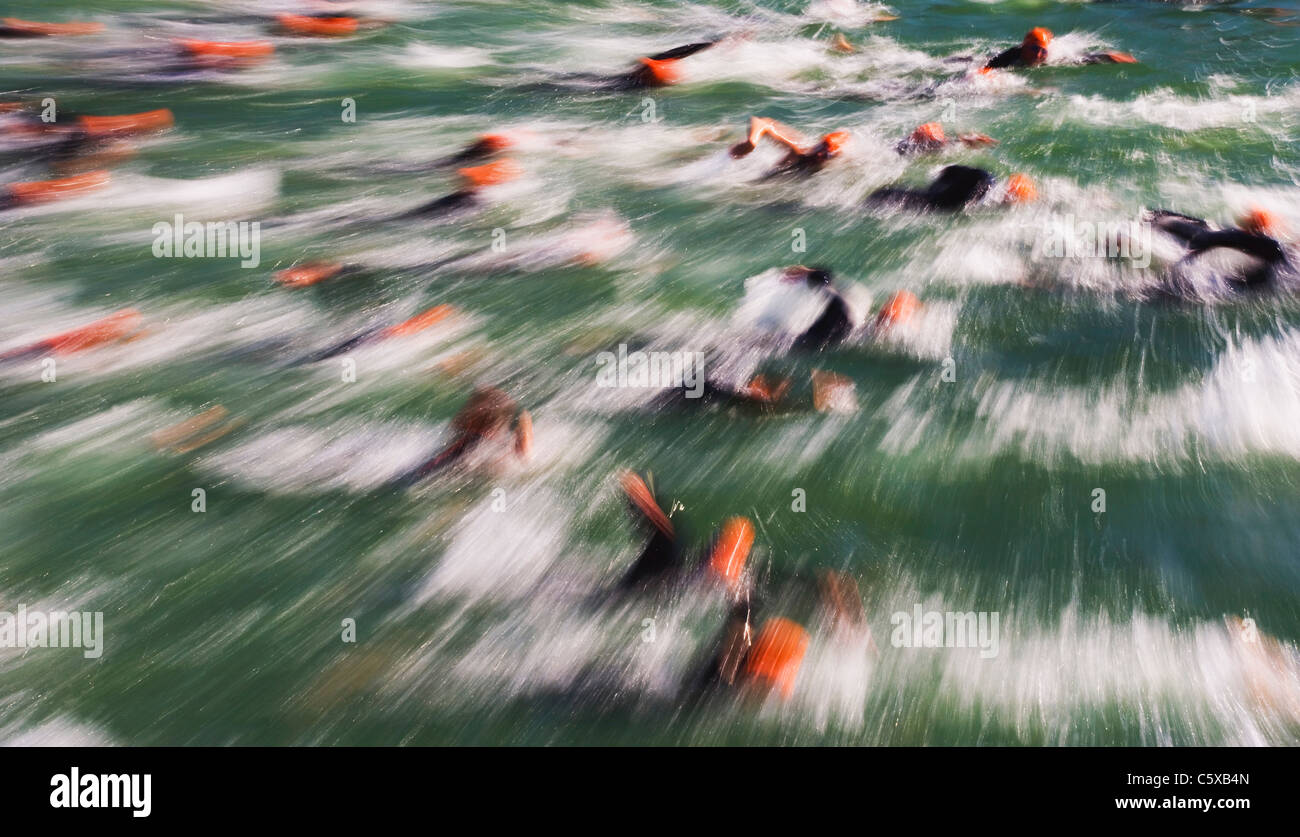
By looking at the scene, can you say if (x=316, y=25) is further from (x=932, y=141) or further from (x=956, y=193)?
(x=956, y=193)

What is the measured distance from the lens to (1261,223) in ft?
7.60

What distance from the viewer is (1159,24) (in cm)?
405

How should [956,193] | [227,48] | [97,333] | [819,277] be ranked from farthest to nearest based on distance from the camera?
[227,48] → [956,193] → [819,277] → [97,333]

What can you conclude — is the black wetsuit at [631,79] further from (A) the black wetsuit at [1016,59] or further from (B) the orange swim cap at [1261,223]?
(B) the orange swim cap at [1261,223]

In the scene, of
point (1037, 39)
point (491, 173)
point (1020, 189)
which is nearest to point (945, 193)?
point (1020, 189)

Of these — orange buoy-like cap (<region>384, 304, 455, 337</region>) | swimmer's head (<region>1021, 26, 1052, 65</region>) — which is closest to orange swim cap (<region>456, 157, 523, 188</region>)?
orange buoy-like cap (<region>384, 304, 455, 337</region>)

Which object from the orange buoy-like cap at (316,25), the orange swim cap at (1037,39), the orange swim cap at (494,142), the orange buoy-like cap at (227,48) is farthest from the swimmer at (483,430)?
the orange swim cap at (1037,39)

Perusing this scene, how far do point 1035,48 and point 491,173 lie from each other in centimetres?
232

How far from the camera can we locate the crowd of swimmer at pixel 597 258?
1267 millimetres

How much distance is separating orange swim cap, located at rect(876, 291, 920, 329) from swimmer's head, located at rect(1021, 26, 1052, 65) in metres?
2.06

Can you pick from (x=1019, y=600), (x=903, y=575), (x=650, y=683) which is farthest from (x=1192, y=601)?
(x=650, y=683)

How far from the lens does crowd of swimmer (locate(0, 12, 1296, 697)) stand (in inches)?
49.9
